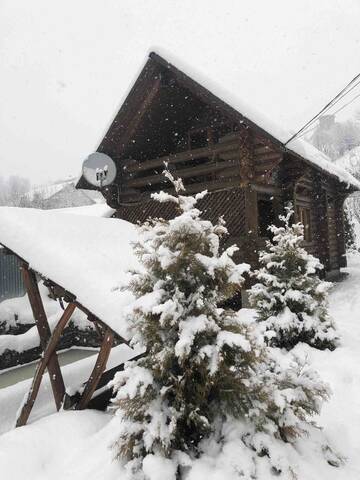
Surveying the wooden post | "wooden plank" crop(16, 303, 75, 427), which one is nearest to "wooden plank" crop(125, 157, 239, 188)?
the wooden post

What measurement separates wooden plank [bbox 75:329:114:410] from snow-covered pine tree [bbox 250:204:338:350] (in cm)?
296

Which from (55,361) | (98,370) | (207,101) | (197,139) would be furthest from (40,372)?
(197,139)

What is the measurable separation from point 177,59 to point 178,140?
302 cm

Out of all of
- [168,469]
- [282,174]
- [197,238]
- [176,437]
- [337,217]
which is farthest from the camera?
[337,217]

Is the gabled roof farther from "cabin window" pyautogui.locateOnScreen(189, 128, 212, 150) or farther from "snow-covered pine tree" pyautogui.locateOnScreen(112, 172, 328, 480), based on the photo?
"snow-covered pine tree" pyautogui.locateOnScreen(112, 172, 328, 480)

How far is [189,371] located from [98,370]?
6.32 ft

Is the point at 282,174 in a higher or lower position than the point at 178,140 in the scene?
lower

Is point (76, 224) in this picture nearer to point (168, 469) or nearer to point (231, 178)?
point (168, 469)

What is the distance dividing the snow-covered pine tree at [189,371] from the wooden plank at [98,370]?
3.63 feet

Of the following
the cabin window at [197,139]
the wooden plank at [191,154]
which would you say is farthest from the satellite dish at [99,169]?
the cabin window at [197,139]

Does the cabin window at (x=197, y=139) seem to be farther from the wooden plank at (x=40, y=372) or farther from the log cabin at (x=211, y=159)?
the wooden plank at (x=40, y=372)

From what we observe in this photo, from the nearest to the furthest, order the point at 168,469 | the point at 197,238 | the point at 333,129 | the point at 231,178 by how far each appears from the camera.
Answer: the point at 168,469 → the point at 197,238 → the point at 231,178 → the point at 333,129

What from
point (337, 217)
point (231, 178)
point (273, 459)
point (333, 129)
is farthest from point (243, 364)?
point (333, 129)

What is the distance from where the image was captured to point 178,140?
11.6 m
